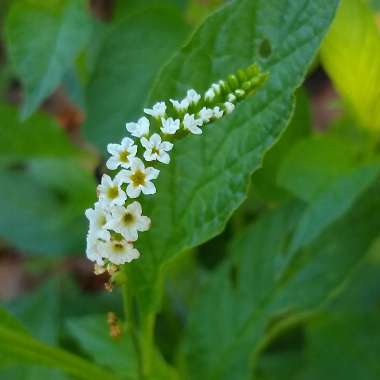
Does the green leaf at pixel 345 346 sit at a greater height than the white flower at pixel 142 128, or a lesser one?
lesser

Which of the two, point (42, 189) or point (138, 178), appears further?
point (42, 189)

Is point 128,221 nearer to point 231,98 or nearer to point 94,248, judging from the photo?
point 94,248

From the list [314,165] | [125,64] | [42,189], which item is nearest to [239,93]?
[314,165]

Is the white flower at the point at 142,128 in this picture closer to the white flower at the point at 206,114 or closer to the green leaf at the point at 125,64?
the white flower at the point at 206,114

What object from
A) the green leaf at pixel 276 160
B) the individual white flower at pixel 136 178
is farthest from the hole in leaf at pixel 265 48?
the green leaf at pixel 276 160

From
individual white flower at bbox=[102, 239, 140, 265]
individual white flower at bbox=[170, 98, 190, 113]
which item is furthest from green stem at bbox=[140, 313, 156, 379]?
individual white flower at bbox=[170, 98, 190, 113]
